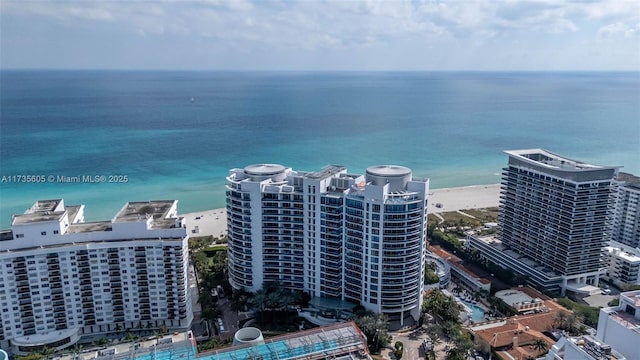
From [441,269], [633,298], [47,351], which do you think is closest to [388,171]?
[441,269]

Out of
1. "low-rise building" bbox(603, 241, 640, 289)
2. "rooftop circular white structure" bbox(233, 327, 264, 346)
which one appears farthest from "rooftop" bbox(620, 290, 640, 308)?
"low-rise building" bbox(603, 241, 640, 289)

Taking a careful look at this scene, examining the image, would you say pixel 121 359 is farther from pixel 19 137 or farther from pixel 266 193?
pixel 19 137

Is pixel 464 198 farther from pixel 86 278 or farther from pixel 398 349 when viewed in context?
pixel 86 278

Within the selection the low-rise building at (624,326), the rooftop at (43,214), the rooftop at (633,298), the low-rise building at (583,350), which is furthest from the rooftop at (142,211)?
the rooftop at (633,298)

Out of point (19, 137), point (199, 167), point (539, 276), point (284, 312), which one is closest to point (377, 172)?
point (284, 312)

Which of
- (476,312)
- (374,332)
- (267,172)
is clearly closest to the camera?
(374,332)

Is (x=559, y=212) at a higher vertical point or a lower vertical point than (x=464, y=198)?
higher

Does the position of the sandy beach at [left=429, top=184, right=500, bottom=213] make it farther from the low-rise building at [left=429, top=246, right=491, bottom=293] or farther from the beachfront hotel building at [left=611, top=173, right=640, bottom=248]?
the beachfront hotel building at [left=611, top=173, right=640, bottom=248]
